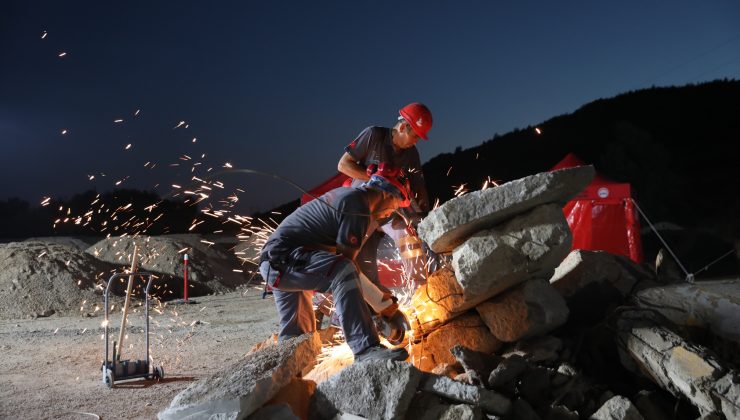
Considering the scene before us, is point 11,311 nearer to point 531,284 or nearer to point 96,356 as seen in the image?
point 96,356

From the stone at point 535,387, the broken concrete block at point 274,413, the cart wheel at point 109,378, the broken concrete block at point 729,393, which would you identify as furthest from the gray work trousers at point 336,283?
the broken concrete block at point 729,393

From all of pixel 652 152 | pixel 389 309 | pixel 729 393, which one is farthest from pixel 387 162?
pixel 652 152

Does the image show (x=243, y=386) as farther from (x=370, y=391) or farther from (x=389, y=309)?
(x=389, y=309)

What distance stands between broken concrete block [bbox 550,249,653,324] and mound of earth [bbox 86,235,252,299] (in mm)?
9049

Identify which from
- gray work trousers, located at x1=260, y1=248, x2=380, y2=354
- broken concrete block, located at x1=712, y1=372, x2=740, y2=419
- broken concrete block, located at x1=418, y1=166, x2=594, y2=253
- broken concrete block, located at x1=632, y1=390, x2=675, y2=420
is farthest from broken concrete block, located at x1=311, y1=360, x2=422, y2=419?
broken concrete block, located at x1=712, y1=372, x2=740, y2=419

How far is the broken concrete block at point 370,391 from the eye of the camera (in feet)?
10.0

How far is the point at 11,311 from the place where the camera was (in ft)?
31.9

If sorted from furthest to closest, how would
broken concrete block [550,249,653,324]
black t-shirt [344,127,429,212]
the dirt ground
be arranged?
black t-shirt [344,127,429,212], broken concrete block [550,249,653,324], the dirt ground

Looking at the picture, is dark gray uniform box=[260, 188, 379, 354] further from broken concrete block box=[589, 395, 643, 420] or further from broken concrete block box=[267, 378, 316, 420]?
broken concrete block box=[589, 395, 643, 420]

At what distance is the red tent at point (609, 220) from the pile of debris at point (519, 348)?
397cm

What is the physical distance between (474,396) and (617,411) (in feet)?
2.41

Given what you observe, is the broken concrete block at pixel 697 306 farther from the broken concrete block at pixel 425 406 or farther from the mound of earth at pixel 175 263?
the mound of earth at pixel 175 263

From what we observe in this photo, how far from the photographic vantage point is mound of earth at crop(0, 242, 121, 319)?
999cm

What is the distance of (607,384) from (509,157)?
53.9 meters
